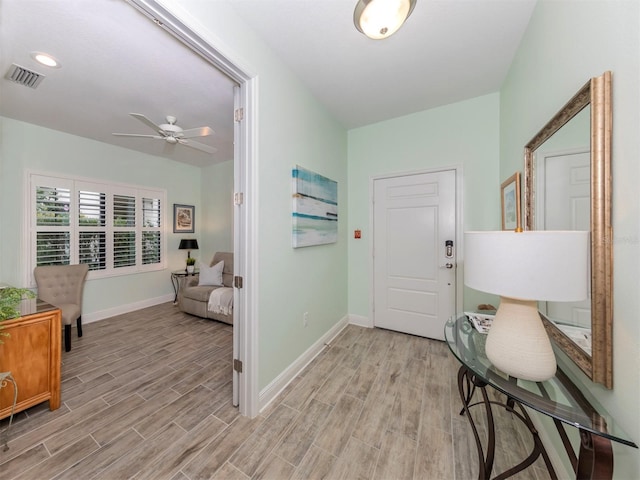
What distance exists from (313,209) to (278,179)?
573 mm

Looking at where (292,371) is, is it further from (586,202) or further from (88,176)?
(88,176)

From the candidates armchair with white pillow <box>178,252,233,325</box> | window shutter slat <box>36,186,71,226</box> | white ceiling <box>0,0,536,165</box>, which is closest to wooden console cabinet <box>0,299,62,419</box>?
armchair with white pillow <box>178,252,233,325</box>

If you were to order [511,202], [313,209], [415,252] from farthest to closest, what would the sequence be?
[415,252] < [313,209] < [511,202]

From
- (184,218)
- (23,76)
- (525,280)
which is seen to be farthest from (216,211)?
(525,280)

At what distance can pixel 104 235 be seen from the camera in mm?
3680

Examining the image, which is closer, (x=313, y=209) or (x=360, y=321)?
(x=313, y=209)

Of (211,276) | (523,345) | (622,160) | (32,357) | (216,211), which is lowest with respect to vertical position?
(32,357)

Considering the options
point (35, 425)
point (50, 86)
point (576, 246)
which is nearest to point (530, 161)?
point (576, 246)

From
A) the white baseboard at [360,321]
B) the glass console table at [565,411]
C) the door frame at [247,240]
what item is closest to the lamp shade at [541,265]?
the glass console table at [565,411]

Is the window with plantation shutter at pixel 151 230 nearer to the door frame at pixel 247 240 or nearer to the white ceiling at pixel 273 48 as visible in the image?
the white ceiling at pixel 273 48

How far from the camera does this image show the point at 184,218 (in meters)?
4.83

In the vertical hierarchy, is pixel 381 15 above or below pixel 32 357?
above

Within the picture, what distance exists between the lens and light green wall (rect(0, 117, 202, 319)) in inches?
111

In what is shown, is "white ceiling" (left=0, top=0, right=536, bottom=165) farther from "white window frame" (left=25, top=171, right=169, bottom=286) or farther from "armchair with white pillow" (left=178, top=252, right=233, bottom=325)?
"armchair with white pillow" (left=178, top=252, right=233, bottom=325)
